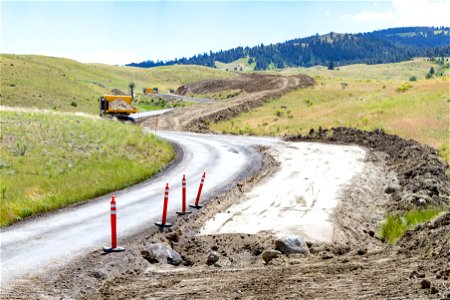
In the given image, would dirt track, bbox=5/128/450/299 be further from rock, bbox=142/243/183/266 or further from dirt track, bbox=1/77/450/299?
rock, bbox=142/243/183/266

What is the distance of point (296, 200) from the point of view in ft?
63.6

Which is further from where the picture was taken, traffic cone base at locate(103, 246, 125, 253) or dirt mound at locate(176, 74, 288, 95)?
dirt mound at locate(176, 74, 288, 95)

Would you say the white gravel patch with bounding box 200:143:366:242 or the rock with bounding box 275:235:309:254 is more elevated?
the rock with bounding box 275:235:309:254

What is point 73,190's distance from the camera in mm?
20438

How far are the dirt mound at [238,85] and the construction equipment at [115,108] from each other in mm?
31008

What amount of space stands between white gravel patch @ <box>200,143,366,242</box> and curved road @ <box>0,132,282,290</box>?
2009 mm

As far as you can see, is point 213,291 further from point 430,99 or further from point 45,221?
point 430,99

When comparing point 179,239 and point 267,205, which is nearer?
point 179,239

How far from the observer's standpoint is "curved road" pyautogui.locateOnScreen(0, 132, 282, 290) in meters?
12.7

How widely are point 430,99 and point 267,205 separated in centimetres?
3588

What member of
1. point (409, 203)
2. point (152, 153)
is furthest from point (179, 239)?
point (152, 153)

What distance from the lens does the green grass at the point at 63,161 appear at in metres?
19.0

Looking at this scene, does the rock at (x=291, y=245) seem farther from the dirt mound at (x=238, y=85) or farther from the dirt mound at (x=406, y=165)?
the dirt mound at (x=238, y=85)

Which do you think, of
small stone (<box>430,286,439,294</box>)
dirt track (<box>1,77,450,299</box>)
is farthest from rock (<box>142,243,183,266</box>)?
small stone (<box>430,286,439,294</box>)
